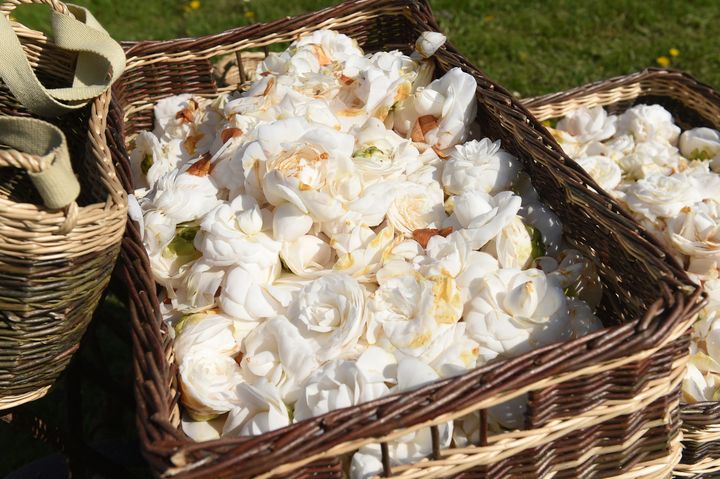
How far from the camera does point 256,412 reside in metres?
1.06

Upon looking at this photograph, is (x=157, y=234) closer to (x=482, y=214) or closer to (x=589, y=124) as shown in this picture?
(x=482, y=214)

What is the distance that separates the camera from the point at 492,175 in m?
1.39

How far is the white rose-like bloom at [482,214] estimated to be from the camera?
1236 mm

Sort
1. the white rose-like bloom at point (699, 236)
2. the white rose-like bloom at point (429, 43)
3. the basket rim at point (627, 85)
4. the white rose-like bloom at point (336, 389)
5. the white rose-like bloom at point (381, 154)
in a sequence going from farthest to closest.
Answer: the basket rim at point (627, 85) < the white rose-like bloom at point (429, 43) < the white rose-like bloom at point (699, 236) < the white rose-like bloom at point (381, 154) < the white rose-like bloom at point (336, 389)

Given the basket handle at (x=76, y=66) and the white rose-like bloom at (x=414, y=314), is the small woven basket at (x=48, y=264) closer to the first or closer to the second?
the basket handle at (x=76, y=66)

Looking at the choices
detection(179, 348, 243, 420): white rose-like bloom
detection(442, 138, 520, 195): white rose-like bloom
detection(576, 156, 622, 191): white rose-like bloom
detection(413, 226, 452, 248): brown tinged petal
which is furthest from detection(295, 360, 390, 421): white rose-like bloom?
detection(576, 156, 622, 191): white rose-like bloom

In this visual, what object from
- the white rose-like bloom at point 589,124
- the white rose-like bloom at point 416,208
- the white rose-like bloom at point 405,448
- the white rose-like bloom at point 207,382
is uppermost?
the white rose-like bloom at point 416,208

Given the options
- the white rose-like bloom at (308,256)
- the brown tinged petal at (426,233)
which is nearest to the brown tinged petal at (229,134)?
the white rose-like bloom at (308,256)

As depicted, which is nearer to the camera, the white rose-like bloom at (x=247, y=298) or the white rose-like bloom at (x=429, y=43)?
the white rose-like bloom at (x=247, y=298)

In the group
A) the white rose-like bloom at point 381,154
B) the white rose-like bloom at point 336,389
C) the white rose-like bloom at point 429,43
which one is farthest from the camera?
the white rose-like bloom at point 429,43

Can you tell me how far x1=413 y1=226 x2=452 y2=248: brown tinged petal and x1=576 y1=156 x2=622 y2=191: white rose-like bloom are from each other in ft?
1.96

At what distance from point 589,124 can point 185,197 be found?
3.82 feet

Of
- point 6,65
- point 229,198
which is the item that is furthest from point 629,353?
point 6,65

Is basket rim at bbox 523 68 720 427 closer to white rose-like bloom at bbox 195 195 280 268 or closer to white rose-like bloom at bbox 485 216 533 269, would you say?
white rose-like bloom at bbox 485 216 533 269
